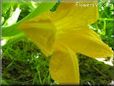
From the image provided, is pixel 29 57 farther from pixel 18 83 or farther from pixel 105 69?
pixel 105 69

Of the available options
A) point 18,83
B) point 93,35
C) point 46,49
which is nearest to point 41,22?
point 46,49

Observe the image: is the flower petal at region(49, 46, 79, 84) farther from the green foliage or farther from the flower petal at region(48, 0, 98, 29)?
the green foliage

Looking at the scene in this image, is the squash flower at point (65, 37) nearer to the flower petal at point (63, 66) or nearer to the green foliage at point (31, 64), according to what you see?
the flower petal at point (63, 66)

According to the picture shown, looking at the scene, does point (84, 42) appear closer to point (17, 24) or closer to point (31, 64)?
point (17, 24)

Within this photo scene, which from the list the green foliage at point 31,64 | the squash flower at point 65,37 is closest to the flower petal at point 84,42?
the squash flower at point 65,37

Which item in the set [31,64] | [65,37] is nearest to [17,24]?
[65,37]

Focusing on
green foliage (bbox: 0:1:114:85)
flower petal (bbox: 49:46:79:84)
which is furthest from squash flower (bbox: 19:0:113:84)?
green foliage (bbox: 0:1:114:85)
